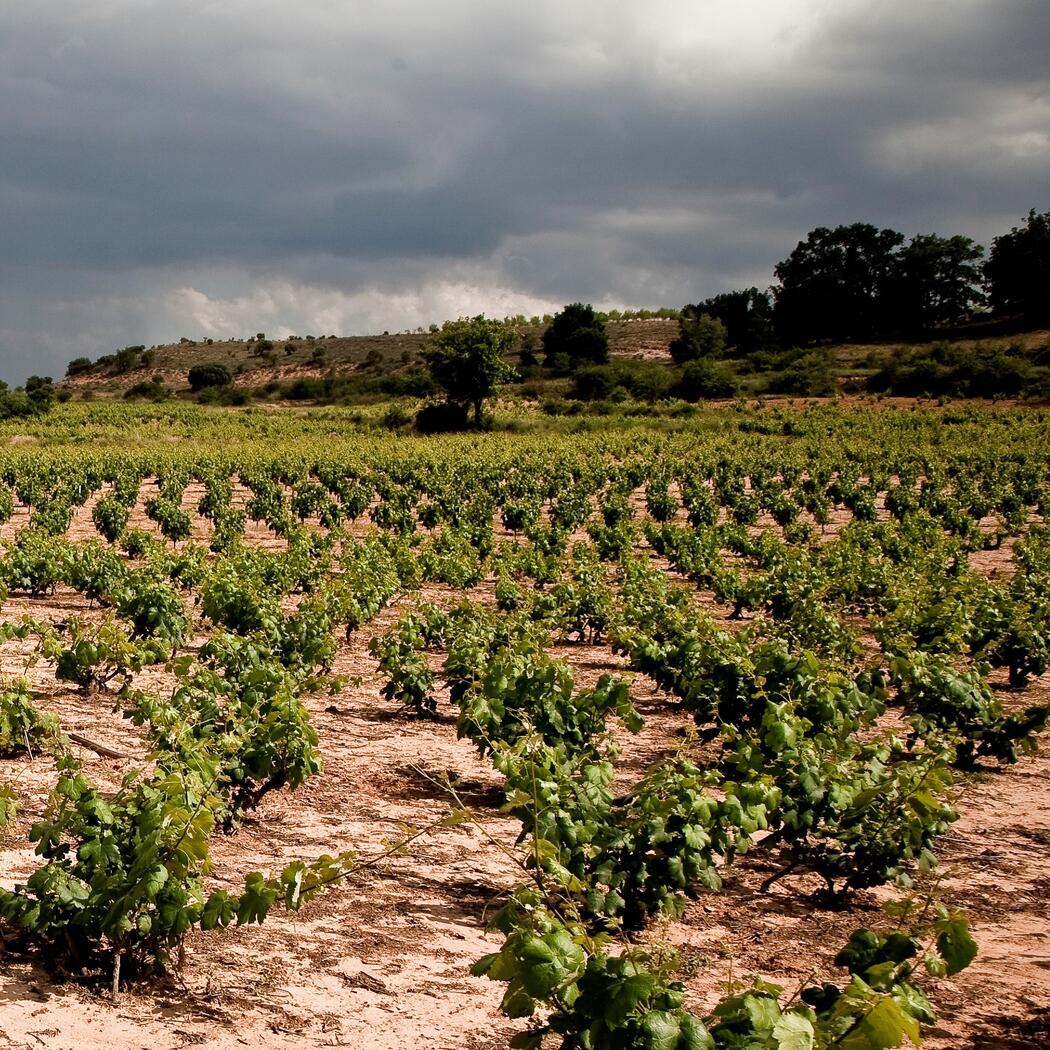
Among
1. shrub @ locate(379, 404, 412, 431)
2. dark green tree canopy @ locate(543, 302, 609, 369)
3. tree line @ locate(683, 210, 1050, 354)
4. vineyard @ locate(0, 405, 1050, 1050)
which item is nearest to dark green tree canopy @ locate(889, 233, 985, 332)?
tree line @ locate(683, 210, 1050, 354)

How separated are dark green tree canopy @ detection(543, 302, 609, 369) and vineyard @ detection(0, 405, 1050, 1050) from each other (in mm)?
59682

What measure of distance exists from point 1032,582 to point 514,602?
667cm

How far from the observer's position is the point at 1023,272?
7369 centimetres

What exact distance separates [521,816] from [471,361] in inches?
1845

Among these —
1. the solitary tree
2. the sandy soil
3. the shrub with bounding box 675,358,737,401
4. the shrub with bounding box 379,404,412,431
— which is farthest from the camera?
the shrub with bounding box 675,358,737,401

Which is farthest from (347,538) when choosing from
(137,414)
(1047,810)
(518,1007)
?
(137,414)

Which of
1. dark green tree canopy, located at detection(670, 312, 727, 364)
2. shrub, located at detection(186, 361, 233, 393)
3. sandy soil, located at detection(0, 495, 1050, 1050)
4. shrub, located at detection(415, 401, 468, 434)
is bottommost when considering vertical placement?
sandy soil, located at detection(0, 495, 1050, 1050)

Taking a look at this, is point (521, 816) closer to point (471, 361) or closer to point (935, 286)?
point (471, 361)

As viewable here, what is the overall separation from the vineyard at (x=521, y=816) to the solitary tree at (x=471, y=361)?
36.4 m

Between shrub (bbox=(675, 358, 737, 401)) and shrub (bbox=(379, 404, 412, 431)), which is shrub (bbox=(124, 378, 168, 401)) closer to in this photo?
shrub (bbox=(379, 404, 412, 431))

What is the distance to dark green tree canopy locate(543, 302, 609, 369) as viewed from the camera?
7394cm

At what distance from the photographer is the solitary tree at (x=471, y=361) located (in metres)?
50.9

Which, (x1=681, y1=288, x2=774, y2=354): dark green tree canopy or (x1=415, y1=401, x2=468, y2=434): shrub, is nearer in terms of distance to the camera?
(x1=415, y1=401, x2=468, y2=434): shrub

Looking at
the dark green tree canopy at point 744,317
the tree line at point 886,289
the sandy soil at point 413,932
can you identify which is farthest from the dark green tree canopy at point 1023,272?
the sandy soil at point 413,932
